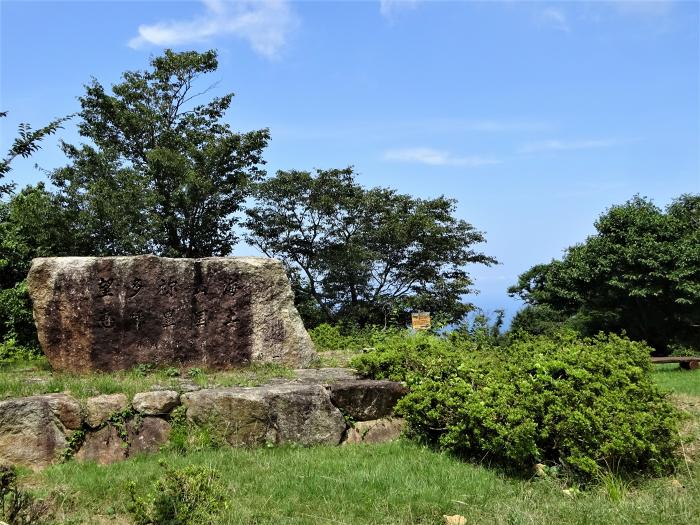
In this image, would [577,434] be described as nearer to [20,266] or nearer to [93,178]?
[20,266]

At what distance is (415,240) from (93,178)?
9.75m

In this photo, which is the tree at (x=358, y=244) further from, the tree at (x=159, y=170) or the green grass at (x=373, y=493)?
the green grass at (x=373, y=493)

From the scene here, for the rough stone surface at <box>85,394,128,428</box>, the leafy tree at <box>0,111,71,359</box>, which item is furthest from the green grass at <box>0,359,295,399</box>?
the leafy tree at <box>0,111,71,359</box>

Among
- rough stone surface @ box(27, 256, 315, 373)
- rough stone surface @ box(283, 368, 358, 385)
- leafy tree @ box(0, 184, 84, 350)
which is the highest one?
leafy tree @ box(0, 184, 84, 350)

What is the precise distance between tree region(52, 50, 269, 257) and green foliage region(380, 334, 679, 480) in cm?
1192

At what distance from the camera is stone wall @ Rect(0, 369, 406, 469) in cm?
539

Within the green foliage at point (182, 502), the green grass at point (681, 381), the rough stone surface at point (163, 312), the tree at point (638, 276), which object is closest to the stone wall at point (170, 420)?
the rough stone surface at point (163, 312)

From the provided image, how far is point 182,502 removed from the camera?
142 inches

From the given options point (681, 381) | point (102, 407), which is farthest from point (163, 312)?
point (681, 381)

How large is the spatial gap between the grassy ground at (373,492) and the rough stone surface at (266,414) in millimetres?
374

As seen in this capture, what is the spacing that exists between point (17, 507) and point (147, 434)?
2093mm

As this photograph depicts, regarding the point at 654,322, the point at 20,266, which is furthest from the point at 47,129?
the point at 654,322

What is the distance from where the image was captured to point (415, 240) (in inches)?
763

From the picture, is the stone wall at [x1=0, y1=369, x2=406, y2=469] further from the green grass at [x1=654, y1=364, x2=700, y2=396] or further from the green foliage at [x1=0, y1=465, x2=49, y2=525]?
the green grass at [x1=654, y1=364, x2=700, y2=396]
